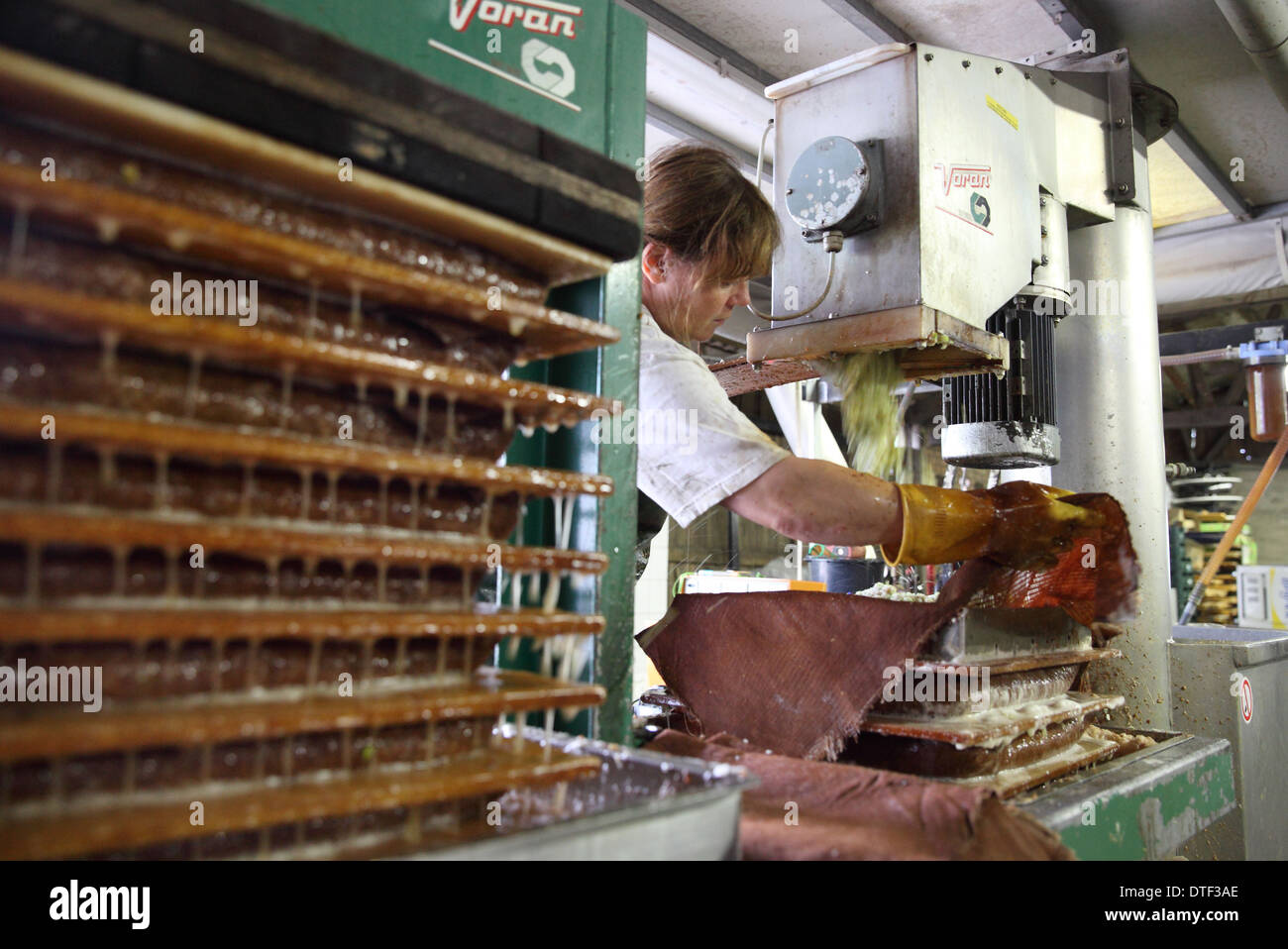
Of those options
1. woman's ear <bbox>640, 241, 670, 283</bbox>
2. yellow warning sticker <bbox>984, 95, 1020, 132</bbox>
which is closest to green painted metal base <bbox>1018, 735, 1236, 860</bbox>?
woman's ear <bbox>640, 241, 670, 283</bbox>

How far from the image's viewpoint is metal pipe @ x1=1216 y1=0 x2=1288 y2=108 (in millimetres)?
2533

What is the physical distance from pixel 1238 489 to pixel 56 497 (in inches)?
467

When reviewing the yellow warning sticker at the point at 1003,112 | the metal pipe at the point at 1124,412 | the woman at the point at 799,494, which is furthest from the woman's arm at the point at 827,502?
the metal pipe at the point at 1124,412

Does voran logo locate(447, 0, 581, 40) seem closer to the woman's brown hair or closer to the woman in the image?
the woman

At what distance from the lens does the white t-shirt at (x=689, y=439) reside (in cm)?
162

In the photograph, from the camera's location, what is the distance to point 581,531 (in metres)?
1.23

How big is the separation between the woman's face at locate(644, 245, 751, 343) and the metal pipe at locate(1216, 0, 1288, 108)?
1.79 metres

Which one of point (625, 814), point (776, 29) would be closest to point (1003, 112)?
point (776, 29)

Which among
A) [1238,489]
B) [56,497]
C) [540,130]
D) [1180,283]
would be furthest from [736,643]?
[1238,489]

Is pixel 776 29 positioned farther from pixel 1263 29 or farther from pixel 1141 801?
pixel 1141 801

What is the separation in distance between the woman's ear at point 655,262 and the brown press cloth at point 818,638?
72 centimetres

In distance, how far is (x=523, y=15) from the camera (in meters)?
1.16
